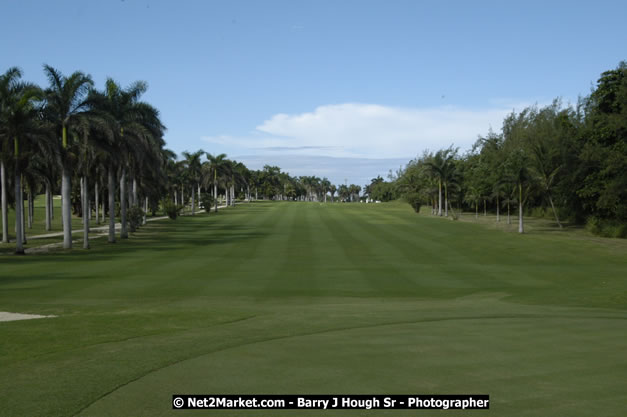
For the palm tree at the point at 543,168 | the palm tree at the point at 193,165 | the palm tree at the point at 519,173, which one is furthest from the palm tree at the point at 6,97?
the palm tree at the point at 193,165

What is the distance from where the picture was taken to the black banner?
6840 millimetres

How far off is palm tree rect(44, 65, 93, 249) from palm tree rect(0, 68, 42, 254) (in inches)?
58.1

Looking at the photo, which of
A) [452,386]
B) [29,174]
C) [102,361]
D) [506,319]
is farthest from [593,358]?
[29,174]

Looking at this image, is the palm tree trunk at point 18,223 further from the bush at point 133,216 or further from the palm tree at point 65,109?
the bush at point 133,216

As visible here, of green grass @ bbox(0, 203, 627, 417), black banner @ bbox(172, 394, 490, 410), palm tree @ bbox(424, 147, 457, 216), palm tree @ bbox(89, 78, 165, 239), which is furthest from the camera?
palm tree @ bbox(424, 147, 457, 216)

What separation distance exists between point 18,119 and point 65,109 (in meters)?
4.10

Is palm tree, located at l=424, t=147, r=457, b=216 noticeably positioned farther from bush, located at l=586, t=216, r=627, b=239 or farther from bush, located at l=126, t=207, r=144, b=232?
bush, located at l=126, t=207, r=144, b=232

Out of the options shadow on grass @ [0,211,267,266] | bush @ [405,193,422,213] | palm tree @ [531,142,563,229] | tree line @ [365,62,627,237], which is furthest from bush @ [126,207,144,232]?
bush @ [405,193,422,213]

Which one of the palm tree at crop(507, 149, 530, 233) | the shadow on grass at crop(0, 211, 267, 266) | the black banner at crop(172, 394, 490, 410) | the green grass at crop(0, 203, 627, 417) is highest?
the palm tree at crop(507, 149, 530, 233)

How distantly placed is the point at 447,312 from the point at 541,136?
70.6 metres

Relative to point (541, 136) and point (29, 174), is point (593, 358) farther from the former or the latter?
point (541, 136)

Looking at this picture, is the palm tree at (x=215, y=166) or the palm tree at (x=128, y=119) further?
the palm tree at (x=215, y=166)

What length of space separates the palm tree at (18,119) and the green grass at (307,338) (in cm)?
1252

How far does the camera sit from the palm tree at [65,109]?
42.0 m
